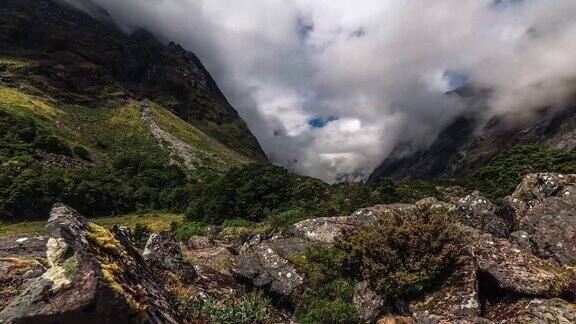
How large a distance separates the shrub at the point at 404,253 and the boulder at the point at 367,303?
225mm

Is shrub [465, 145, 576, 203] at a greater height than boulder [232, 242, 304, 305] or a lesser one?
greater

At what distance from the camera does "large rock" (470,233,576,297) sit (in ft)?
38.0

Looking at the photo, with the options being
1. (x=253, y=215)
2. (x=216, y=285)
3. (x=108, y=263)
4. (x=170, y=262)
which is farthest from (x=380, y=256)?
(x=253, y=215)

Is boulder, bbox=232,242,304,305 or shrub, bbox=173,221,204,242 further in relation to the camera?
shrub, bbox=173,221,204,242

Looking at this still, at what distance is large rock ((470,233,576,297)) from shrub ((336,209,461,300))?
82 centimetres

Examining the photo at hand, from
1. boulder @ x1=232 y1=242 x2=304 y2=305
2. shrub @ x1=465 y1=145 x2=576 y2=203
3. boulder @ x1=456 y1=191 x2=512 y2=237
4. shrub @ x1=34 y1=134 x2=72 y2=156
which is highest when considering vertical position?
shrub @ x1=465 y1=145 x2=576 y2=203

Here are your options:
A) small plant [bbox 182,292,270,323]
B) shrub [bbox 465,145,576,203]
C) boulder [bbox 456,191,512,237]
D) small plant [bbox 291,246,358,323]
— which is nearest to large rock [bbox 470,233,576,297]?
small plant [bbox 291,246,358,323]

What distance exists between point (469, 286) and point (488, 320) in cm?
135

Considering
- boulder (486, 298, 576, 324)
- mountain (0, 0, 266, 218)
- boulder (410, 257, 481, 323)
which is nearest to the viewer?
boulder (486, 298, 576, 324)

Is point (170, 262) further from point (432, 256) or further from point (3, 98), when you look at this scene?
point (3, 98)

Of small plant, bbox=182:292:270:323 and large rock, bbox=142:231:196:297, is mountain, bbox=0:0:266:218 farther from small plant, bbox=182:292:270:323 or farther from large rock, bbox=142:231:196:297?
small plant, bbox=182:292:270:323

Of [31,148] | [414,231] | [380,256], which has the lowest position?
[31,148]

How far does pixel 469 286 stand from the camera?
39.5ft

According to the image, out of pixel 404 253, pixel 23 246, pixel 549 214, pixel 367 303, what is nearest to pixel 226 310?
pixel 367 303
